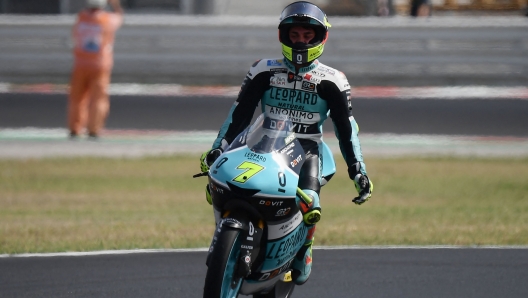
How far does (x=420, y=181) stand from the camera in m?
12.6

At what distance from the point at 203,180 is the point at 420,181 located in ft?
8.85

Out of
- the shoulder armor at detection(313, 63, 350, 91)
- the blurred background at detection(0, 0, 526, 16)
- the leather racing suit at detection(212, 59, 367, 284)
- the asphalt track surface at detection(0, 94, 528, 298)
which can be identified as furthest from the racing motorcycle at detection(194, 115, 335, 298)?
the blurred background at detection(0, 0, 526, 16)

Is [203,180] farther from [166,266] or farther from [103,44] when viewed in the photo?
[166,266]

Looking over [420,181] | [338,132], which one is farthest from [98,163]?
[338,132]

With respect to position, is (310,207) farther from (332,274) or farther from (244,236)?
(332,274)

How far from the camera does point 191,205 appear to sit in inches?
443

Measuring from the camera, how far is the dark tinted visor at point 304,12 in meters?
5.64

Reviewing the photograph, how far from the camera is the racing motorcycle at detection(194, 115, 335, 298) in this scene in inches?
205

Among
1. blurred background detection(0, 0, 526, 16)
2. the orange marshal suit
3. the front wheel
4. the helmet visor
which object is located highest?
the helmet visor

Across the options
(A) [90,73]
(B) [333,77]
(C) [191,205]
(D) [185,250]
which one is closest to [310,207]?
(B) [333,77]

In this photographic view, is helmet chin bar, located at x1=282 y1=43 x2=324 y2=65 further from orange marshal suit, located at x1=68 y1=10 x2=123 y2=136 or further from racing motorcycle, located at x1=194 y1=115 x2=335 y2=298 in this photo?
orange marshal suit, located at x1=68 y1=10 x2=123 y2=136

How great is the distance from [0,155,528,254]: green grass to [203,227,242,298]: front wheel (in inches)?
138

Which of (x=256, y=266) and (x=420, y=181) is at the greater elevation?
(x=256, y=266)

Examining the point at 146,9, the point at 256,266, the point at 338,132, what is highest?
the point at 338,132
